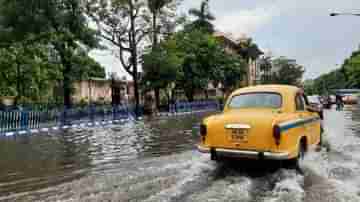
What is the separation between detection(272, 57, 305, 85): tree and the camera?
88000 millimetres

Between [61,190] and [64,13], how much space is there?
70.0 feet

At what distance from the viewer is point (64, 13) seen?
82.0 ft

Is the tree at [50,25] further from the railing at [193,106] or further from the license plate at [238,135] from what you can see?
the license plate at [238,135]

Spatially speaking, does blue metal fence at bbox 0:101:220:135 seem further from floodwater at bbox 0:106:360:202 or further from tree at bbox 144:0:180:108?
floodwater at bbox 0:106:360:202

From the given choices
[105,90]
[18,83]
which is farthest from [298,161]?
[105,90]

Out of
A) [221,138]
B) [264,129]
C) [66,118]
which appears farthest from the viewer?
[66,118]

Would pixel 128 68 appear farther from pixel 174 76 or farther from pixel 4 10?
pixel 4 10

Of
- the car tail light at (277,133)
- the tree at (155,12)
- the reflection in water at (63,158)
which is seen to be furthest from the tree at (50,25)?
the car tail light at (277,133)

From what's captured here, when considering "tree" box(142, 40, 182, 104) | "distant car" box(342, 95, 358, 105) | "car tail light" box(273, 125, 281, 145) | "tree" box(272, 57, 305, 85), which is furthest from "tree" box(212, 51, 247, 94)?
"tree" box(272, 57, 305, 85)

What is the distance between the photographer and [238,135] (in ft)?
23.1

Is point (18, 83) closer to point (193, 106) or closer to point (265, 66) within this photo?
point (193, 106)

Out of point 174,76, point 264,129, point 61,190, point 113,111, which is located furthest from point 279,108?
point 174,76

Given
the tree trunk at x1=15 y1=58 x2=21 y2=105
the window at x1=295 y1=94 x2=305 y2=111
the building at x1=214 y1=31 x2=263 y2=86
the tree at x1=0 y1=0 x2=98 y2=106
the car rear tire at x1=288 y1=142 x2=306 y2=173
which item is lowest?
the car rear tire at x1=288 y1=142 x2=306 y2=173

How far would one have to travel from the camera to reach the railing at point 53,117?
58.4 ft
